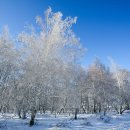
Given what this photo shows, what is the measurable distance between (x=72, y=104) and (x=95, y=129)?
1529 centimetres

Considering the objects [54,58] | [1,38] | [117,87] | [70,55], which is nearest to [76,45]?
[70,55]

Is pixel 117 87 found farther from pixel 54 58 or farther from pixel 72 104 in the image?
pixel 54 58

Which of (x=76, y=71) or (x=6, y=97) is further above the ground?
(x=76, y=71)

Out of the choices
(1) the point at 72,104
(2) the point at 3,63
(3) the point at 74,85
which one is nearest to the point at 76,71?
(3) the point at 74,85

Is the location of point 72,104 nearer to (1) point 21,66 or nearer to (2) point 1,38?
(1) point 21,66

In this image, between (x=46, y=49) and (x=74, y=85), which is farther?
(x=74, y=85)

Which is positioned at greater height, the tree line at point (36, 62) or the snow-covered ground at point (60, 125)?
the tree line at point (36, 62)

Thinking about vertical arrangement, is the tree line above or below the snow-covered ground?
above

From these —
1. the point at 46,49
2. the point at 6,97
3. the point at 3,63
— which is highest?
the point at 46,49

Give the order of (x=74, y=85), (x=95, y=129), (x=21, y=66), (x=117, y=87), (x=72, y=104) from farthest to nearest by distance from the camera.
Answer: (x=117, y=87), (x=72, y=104), (x=74, y=85), (x=21, y=66), (x=95, y=129)

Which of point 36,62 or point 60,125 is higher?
point 36,62

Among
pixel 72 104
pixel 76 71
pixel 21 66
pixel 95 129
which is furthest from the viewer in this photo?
pixel 72 104

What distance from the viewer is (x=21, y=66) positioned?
26.2 metres

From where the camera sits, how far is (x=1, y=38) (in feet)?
82.6
